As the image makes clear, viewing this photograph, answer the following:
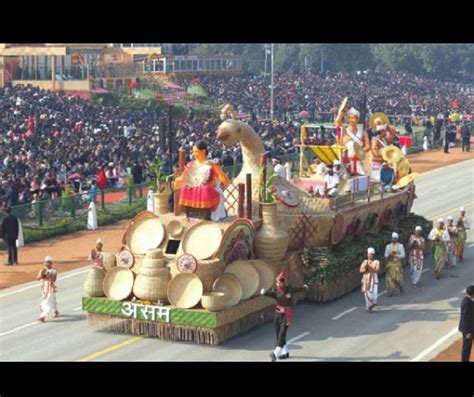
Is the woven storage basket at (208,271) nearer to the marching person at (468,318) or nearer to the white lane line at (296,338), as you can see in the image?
the white lane line at (296,338)

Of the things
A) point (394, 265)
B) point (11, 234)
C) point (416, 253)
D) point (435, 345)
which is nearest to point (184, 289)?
point (435, 345)

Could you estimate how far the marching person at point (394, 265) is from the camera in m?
22.5

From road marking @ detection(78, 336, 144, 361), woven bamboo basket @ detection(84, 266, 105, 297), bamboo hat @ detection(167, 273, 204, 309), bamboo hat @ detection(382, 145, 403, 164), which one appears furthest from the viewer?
bamboo hat @ detection(382, 145, 403, 164)

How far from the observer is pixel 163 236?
64.2 feet

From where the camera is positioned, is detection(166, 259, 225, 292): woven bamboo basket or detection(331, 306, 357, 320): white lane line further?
detection(331, 306, 357, 320): white lane line

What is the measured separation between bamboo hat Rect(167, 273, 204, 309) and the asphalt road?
2.82ft

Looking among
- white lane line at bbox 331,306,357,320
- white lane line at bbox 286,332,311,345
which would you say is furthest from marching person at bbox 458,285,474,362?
white lane line at bbox 331,306,357,320

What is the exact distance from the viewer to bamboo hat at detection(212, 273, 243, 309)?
18484 mm

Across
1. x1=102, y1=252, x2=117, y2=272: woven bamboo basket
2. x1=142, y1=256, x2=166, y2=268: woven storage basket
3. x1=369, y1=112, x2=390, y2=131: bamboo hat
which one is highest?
x1=369, y1=112, x2=390, y2=131: bamboo hat

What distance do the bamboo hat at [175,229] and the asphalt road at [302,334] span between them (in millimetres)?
2095

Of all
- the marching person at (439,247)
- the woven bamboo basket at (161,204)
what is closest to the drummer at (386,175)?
the marching person at (439,247)

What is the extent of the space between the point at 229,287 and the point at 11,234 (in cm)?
955

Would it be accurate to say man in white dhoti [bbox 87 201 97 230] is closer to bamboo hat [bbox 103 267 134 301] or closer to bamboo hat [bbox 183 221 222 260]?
bamboo hat [bbox 103 267 134 301]

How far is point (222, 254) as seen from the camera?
18.9 m
